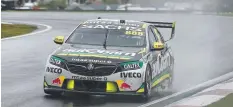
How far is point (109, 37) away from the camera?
38.2 ft

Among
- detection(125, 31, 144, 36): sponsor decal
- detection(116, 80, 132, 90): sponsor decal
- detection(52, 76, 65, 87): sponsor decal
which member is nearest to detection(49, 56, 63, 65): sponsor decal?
detection(52, 76, 65, 87): sponsor decal

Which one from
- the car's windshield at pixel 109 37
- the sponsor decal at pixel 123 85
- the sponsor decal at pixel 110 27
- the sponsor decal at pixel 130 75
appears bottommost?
the sponsor decal at pixel 123 85

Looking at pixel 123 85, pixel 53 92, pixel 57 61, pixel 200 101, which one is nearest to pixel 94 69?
pixel 123 85

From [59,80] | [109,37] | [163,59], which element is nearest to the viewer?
[59,80]

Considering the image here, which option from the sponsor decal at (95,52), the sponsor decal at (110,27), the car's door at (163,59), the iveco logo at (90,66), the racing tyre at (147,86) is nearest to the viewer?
the iveco logo at (90,66)

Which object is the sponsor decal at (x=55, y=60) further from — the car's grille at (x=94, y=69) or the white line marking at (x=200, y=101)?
the white line marking at (x=200, y=101)

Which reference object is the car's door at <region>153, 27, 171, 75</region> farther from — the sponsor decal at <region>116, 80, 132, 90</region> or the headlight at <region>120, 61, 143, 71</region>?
the sponsor decal at <region>116, 80, 132, 90</region>

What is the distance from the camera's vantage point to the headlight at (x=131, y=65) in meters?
10.4

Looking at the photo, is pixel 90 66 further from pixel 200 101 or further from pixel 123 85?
pixel 200 101

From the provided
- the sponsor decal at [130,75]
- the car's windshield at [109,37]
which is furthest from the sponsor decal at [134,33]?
the sponsor decal at [130,75]

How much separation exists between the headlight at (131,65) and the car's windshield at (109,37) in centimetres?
100

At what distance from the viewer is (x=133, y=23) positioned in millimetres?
12328

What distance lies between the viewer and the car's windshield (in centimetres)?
1151

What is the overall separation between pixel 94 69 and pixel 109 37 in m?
1.50
